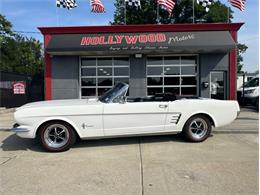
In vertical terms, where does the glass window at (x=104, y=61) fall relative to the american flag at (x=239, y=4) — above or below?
below

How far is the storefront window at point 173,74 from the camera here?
634 inches

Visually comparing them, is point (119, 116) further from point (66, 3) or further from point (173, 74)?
point (66, 3)

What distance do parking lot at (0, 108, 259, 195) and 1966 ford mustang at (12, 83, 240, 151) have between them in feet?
1.08

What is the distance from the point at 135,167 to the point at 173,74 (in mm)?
11200

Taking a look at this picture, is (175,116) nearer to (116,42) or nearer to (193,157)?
(193,157)

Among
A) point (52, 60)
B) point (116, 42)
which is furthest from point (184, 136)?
point (52, 60)

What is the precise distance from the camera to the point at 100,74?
53.5ft

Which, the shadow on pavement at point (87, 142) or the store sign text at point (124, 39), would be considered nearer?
the shadow on pavement at point (87, 142)

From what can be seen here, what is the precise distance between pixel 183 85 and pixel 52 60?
689 centimetres

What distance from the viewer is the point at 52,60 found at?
1592cm

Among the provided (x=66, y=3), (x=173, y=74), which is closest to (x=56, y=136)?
(x=173, y=74)

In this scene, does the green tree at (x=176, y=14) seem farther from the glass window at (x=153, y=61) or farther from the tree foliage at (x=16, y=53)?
the glass window at (x=153, y=61)

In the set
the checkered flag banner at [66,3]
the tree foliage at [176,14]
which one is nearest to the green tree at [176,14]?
the tree foliage at [176,14]

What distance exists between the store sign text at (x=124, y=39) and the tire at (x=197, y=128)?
27.1ft
